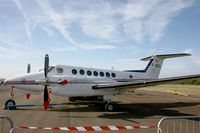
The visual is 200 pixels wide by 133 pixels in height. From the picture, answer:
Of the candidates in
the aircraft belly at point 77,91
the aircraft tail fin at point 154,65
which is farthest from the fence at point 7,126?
the aircraft tail fin at point 154,65

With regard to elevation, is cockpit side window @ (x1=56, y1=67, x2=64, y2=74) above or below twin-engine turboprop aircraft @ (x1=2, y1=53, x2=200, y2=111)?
above

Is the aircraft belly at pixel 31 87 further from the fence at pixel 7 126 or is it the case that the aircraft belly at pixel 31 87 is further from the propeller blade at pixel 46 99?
the fence at pixel 7 126

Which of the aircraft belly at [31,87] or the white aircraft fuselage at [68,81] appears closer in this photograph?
the white aircraft fuselage at [68,81]

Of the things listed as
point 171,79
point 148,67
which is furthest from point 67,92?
point 148,67

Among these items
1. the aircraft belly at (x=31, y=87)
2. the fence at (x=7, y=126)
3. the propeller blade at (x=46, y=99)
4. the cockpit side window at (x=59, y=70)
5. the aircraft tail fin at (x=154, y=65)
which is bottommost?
the fence at (x=7, y=126)

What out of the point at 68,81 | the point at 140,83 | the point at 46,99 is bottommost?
the point at 46,99

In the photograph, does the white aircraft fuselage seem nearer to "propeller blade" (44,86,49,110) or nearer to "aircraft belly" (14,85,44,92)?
"aircraft belly" (14,85,44,92)

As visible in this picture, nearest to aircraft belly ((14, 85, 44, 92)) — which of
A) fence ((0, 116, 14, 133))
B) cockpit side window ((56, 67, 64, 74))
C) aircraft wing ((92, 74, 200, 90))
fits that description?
cockpit side window ((56, 67, 64, 74))

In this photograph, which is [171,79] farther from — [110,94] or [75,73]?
[75,73]

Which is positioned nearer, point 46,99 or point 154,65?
point 46,99

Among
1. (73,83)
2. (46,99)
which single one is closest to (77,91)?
(73,83)

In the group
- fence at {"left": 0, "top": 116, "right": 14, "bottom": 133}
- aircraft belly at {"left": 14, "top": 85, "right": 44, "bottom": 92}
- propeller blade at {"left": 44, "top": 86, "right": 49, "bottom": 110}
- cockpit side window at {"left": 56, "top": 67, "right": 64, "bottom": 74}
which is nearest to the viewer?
fence at {"left": 0, "top": 116, "right": 14, "bottom": 133}

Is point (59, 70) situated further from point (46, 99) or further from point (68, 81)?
point (46, 99)

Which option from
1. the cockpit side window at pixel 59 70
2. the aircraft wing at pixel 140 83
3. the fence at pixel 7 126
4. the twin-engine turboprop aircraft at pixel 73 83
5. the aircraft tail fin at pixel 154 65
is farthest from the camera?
the aircraft tail fin at pixel 154 65
